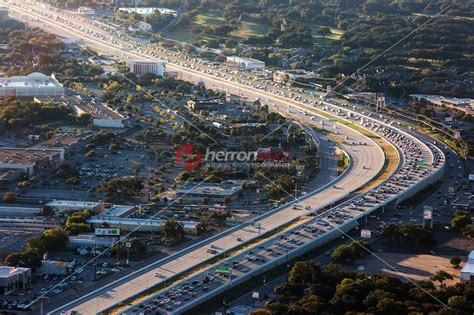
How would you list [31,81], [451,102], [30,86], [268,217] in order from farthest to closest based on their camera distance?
1. [31,81]
2. [451,102]
3. [30,86]
4. [268,217]

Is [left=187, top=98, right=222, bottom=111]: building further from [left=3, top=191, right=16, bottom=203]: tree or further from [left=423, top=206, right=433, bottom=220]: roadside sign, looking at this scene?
[left=423, top=206, right=433, bottom=220]: roadside sign

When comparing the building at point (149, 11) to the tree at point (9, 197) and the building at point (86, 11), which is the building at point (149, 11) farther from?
the tree at point (9, 197)

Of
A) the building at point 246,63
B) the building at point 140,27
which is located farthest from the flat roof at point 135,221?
the building at point 140,27

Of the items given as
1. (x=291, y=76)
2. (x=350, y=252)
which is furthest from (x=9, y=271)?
(x=291, y=76)

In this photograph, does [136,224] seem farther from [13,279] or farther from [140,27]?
[140,27]

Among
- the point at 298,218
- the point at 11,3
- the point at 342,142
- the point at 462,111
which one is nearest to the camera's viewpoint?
the point at 298,218

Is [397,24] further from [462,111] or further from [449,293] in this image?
[449,293]

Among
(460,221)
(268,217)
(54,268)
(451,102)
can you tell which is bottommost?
(54,268)

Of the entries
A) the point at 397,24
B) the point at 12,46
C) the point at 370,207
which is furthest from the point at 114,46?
the point at 370,207
